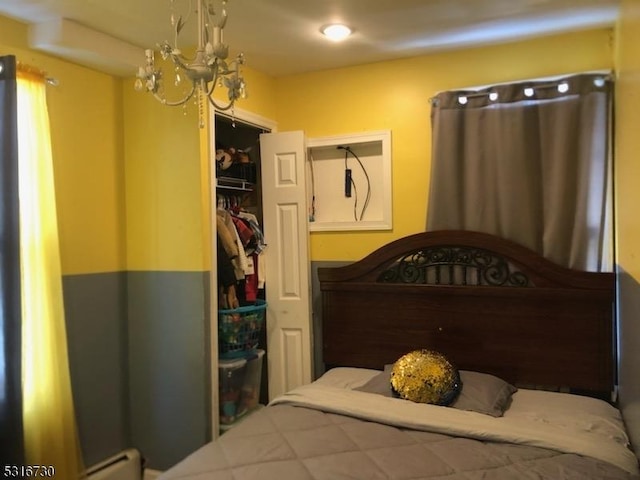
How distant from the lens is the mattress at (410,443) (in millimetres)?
1736

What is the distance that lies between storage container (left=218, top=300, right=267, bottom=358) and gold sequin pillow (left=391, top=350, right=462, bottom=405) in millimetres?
1036

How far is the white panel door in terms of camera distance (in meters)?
3.26

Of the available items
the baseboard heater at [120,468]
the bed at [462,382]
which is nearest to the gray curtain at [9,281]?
the baseboard heater at [120,468]

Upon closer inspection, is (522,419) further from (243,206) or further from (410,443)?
(243,206)

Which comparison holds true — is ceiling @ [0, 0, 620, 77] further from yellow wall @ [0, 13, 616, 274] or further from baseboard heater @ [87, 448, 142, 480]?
baseboard heater @ [87, 448, 142, 480]

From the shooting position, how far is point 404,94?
3.13 m

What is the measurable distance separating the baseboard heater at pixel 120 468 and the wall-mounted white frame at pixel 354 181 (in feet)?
5.88

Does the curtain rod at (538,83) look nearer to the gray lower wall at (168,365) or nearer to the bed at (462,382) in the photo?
the bed at (462,382)

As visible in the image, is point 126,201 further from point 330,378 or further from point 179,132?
point 330,378

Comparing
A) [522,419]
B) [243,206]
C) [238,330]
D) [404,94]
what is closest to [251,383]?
[238,330]

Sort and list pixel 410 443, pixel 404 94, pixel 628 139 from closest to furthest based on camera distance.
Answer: pixel 410 443, pixel 628 139, pixel 404 94

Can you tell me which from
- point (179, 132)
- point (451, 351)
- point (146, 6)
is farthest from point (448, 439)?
point (146, 6)

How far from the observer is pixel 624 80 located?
7.21 feet

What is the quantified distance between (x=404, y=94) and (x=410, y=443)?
2092 mm
